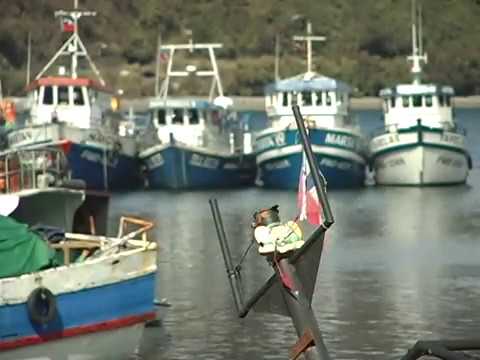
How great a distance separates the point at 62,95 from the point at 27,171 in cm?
3346

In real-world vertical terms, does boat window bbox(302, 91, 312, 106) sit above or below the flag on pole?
below

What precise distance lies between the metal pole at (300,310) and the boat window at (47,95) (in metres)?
48.7

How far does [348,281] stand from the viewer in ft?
113

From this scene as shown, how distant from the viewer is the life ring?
22.0m

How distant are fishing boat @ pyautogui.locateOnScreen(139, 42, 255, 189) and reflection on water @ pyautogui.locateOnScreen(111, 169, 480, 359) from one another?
7.41m

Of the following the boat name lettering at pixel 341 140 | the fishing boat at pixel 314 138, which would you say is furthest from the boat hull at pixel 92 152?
the boat name lettering at pixel 341 140

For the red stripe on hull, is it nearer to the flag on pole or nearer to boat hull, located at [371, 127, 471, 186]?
boat hull, located at [371, 127, 471, 186]

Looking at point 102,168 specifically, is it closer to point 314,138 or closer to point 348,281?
point 314,138

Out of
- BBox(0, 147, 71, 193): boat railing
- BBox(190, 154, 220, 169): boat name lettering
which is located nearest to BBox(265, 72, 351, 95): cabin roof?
BBox(190, 154, 220, 169): boat name lettering

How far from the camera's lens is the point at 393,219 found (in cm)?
5097

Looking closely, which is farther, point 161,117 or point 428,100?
point 161,117

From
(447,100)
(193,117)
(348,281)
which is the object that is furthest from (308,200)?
(447,100)

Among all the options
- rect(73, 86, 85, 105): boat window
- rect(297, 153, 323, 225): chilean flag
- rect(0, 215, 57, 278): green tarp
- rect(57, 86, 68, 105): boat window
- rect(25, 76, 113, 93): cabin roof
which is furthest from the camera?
rect(73, 86, 85, 105): boat window

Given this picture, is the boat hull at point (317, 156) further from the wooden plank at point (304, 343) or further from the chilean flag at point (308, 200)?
the wooden plank at point (304, 343)
